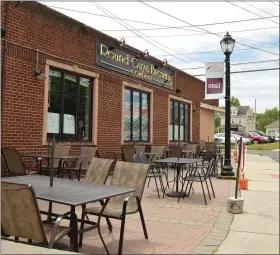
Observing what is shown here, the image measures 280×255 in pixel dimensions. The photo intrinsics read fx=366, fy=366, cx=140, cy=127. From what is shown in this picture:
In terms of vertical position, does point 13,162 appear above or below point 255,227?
above

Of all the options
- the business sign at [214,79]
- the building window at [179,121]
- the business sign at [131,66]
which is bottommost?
the building window at [179,121]

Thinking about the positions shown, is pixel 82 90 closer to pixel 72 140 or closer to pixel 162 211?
pixel 72 140

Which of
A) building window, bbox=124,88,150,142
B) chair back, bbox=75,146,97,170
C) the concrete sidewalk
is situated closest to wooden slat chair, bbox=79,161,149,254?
the concrete sidewalk

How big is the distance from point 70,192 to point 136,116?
952 centimetres

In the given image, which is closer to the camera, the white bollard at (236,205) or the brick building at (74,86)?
the white bollard at (236,205)

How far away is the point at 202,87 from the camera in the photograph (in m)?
19.2

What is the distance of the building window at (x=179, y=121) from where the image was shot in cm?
1586

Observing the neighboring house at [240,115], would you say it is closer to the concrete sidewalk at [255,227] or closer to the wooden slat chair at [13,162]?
the concrete sidewalk at [255,227]

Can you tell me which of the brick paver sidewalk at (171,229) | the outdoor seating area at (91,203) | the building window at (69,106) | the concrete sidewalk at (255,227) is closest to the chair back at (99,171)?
the outdoor seating area at (91,203)

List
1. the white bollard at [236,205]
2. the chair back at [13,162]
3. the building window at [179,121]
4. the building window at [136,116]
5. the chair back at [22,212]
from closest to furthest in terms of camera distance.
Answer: the chair back at [22,212]
the white bollard at [236,205]
the chair back at [13,162]
the building window at [136,116]
the building window at [179,121]

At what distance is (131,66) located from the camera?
12422mm

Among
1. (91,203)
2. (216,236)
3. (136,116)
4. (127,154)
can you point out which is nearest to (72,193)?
(91,203)

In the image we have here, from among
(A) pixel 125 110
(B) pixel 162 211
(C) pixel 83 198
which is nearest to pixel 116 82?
(A) pixel 125 110

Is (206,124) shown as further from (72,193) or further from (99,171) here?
(72,193)
